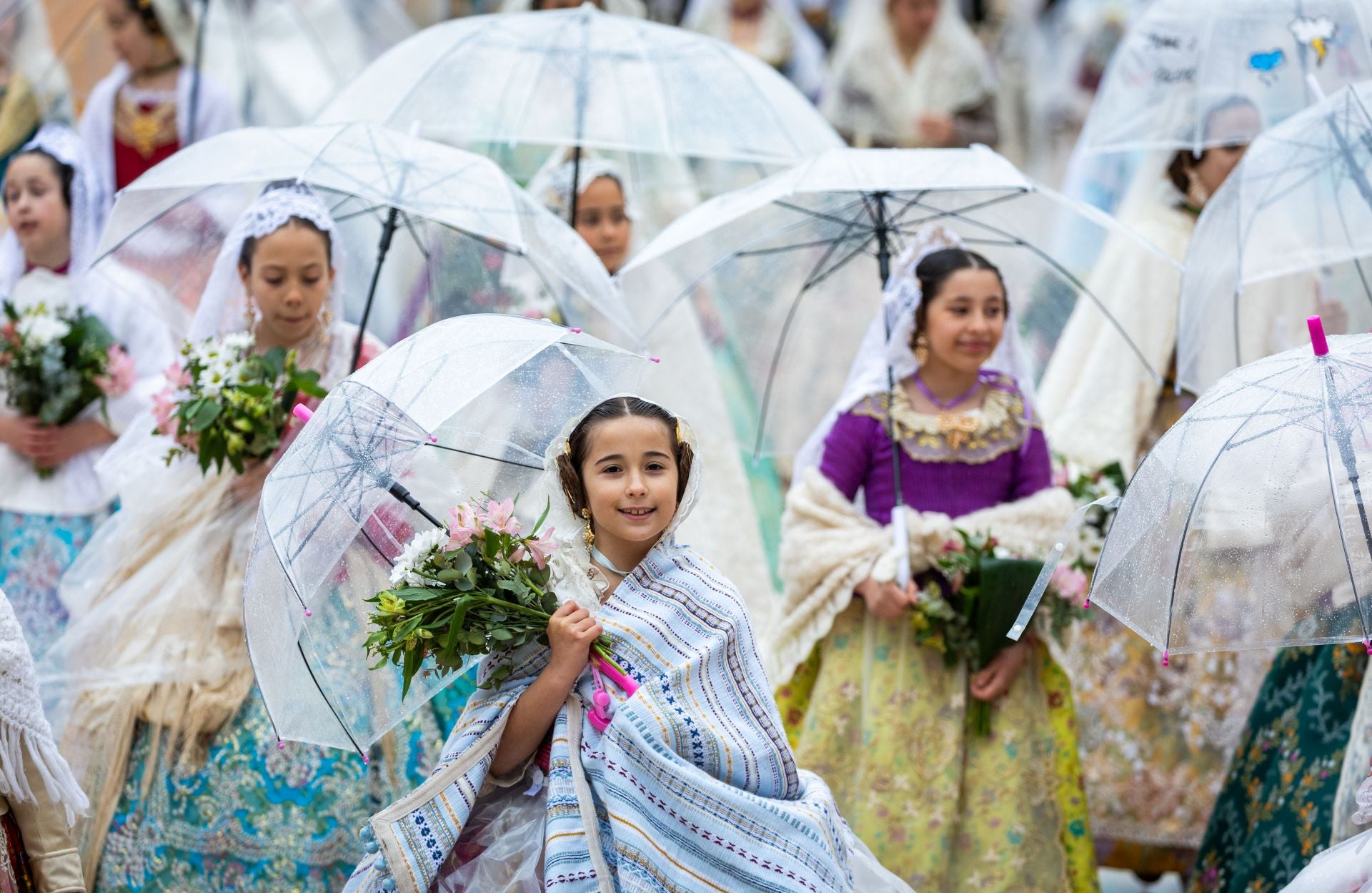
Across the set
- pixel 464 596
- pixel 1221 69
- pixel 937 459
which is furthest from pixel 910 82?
pixel 464 596

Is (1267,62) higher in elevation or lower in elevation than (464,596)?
higher

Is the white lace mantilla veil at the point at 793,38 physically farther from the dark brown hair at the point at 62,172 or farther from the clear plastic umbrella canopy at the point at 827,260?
the dark brown hair at the point at 62,172

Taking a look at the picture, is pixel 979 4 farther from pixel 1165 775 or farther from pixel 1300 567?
pixel 1300 567

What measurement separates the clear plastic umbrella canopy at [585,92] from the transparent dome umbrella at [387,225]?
54 centimetres

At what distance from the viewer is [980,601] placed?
15.0ft

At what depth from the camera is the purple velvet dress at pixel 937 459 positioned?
4.86 metres

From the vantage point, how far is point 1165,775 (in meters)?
5.55

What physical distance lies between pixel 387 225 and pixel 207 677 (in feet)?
4.53

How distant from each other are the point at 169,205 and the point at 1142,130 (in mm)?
3327

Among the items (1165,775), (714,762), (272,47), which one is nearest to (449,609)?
(714,762)

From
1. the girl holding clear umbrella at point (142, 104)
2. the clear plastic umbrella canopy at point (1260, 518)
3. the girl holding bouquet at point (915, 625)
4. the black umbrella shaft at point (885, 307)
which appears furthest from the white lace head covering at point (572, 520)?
the girl holding clear umbrella at point (142, 104)

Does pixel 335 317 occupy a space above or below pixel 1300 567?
above

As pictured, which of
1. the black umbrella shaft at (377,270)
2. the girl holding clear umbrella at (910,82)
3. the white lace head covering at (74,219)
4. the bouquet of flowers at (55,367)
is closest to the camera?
the black umbrella shaft at (377,270)

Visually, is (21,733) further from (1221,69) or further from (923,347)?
(1221,69)
